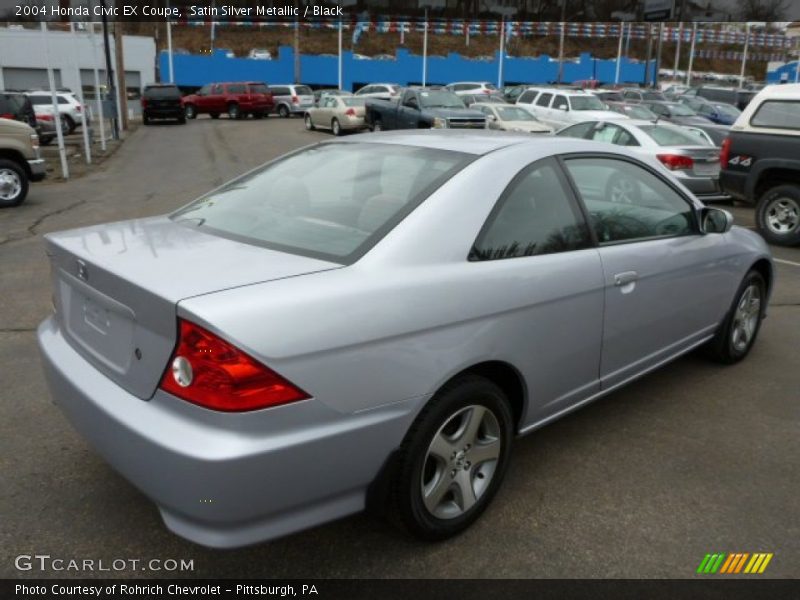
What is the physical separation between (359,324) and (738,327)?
342 centimetres

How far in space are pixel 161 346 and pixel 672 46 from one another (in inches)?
3672

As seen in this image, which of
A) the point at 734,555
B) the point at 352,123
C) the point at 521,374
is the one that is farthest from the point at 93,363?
the point at 352,123

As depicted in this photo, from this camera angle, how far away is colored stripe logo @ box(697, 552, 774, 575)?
8.68ft

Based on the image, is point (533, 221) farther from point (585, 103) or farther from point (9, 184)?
point (585, 103)

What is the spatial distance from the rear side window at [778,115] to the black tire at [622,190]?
6.25m

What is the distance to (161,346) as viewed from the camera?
2.24 metres

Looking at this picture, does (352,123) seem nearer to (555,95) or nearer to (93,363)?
(555,95)

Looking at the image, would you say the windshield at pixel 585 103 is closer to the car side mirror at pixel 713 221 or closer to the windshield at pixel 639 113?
the windshield at pixel 639 113

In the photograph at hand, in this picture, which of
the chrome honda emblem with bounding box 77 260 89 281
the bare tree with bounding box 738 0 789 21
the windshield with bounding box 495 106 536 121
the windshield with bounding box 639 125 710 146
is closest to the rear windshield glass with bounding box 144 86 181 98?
the windshield with bounding box 495 106 536 121

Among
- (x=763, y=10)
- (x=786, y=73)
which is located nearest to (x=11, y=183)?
(x=786, y=73)

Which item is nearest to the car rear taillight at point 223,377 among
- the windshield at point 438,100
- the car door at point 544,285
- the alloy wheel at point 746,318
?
the car door at point 544,285

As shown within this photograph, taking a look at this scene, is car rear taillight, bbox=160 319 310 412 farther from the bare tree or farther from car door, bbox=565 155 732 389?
the bare tree

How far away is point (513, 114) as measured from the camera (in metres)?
20.7

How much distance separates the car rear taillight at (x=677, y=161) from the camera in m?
10.9
